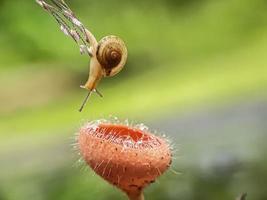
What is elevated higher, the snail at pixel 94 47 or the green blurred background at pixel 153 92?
the green blurred background at pixel 153 92

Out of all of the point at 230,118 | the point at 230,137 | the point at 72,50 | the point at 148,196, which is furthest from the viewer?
the point at 72,50

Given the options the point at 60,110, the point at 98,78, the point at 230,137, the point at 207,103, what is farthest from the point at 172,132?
the point at 98,78

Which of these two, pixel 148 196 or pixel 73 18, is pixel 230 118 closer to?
pixel 148 196

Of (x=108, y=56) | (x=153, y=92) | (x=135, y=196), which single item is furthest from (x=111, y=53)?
(x=153, y=92)

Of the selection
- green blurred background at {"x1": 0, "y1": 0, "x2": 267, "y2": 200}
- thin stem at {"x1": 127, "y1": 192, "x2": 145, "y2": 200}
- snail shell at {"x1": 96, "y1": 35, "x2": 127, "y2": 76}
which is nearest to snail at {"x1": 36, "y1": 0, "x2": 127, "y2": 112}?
snail shell at {"x1": 96, "y1": 35, "x2": 127, "y2": 76}

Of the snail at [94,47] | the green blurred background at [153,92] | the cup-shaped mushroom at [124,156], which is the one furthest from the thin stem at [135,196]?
the green blurred background at [153,92]

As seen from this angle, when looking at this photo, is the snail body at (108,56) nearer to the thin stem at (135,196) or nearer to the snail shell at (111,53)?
the snail shell at (111,53)

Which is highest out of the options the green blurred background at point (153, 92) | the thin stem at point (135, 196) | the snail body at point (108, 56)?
the green blurred background at point (153, 92)
